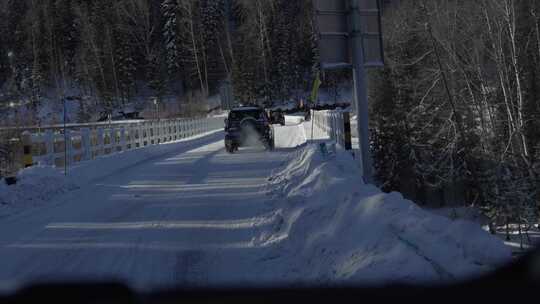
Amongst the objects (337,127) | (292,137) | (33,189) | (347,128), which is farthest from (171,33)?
(33,189)

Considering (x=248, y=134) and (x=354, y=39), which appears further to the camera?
(x=248, y=134)

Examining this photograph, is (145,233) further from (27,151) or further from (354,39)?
(27,151)

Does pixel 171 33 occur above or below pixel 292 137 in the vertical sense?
above

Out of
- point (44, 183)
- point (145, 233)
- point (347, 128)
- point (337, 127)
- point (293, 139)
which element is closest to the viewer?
point (145, 233)

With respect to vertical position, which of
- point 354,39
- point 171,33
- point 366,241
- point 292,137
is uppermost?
point 171,33

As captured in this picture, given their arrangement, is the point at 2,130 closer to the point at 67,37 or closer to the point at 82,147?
the point at 82,147

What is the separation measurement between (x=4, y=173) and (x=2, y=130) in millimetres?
3330

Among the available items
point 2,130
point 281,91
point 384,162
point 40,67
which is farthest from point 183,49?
point 2,130

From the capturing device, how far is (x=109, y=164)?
19.3 metres

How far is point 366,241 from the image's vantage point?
5688 mm

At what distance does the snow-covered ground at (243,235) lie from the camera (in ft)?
15.4

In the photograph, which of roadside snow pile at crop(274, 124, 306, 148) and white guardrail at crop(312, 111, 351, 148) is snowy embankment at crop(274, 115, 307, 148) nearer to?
roadside snow pile at crop(274, 124, 306, 148)

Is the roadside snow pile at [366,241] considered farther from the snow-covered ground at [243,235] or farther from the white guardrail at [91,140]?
the white guardrail at [91,140]

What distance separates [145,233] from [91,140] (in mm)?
14919
